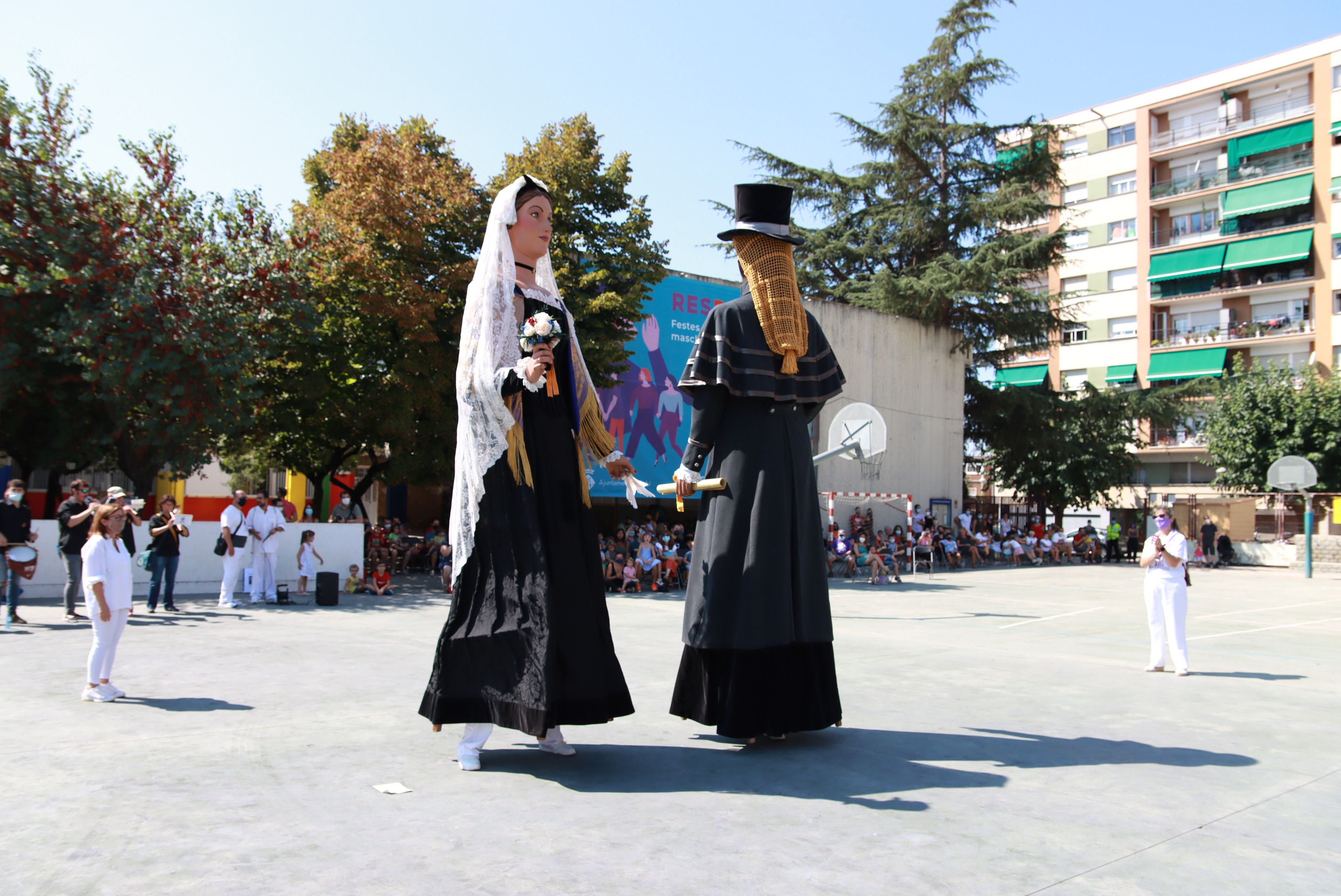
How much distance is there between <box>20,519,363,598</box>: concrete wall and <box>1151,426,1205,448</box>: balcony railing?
43.7 m

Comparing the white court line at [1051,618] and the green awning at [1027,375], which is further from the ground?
the green awning at [1027,375]

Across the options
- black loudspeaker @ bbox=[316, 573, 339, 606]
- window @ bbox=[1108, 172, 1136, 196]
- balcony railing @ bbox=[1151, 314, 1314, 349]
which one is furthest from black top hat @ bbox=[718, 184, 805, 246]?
window @ bbox=[1108, 172, 1136, 196]

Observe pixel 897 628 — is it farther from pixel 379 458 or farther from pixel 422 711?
pixel 379 458

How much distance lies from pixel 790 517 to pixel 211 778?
122 inches

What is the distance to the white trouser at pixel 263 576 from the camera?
14.8 m

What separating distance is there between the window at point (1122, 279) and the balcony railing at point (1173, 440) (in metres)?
7.99

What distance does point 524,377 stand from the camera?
4.66 metres

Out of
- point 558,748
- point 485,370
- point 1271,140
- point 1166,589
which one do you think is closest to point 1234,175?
point 1271,140

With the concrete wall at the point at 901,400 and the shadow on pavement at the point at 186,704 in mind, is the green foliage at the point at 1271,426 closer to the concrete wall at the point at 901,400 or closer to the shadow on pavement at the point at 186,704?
the concrete wall at the point at 901,400

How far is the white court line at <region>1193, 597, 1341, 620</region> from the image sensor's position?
1418cm

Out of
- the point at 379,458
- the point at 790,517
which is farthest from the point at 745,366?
the point at 379,458

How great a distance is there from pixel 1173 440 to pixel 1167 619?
4729 centimetres

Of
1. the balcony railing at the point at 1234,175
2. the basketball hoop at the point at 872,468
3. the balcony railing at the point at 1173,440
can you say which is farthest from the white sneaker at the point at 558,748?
the balcony railing at the point at 1234,175

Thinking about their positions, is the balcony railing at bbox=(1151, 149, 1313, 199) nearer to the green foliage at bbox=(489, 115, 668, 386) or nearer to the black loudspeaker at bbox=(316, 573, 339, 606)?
the green foliage at bbox=(489, 115, 668, 386)
